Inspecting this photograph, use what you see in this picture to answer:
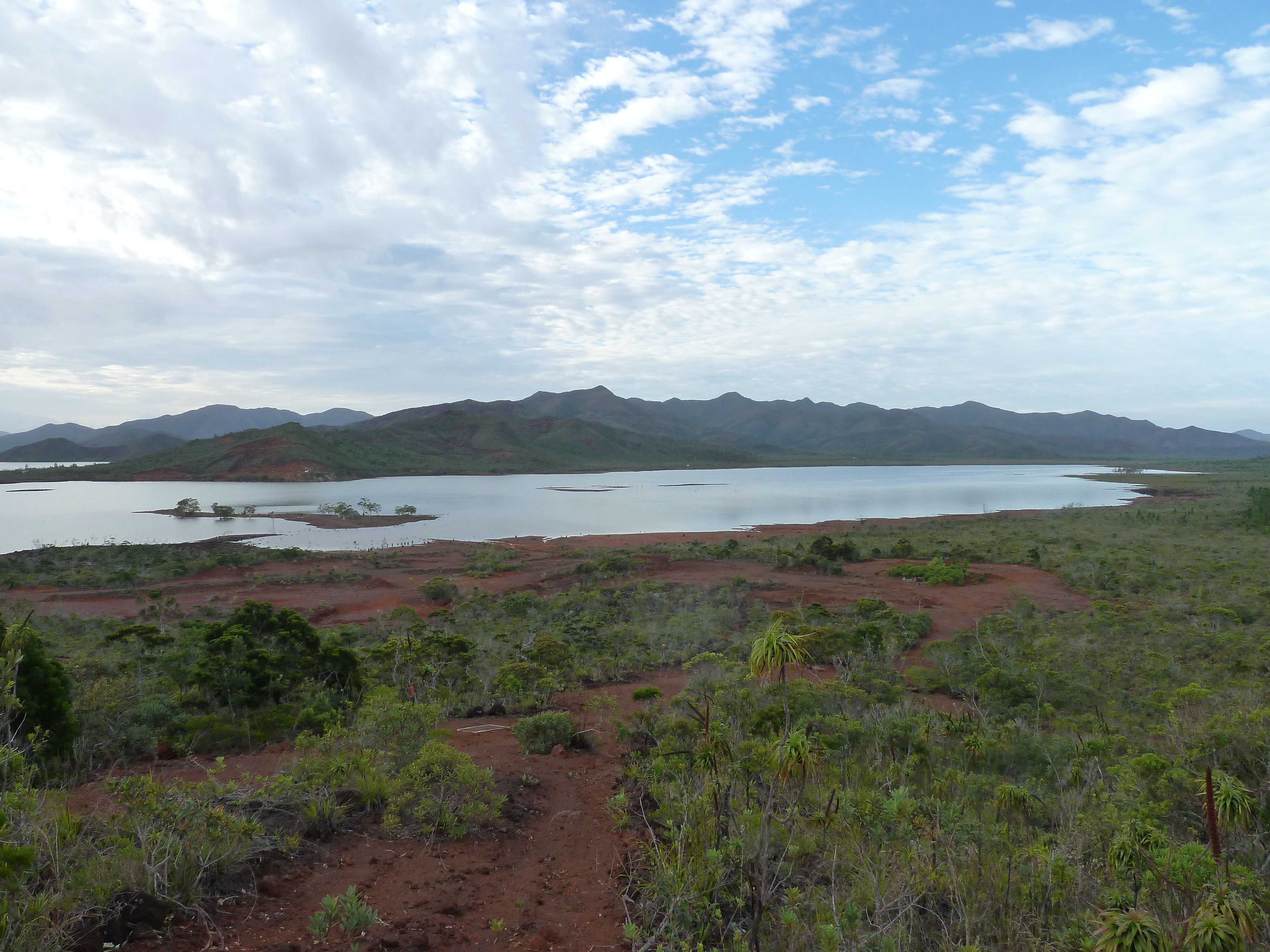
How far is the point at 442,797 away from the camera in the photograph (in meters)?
5.30

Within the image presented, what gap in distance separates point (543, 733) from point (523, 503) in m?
59.7

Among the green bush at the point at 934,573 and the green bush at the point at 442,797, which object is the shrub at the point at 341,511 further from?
the green bush at the point at 442,797

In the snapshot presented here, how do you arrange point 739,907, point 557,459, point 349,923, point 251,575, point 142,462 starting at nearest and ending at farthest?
point 349,923 → point 739,907 → point 251,575 → point 142,462 → point 557,459

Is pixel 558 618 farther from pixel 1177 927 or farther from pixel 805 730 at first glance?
pixel 1177 927

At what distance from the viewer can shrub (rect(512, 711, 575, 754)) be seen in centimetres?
718

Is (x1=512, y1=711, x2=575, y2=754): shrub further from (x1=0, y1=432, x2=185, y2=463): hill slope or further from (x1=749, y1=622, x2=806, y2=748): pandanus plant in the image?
(x1=0, y1=432, x2=185, y2=463): hill slope

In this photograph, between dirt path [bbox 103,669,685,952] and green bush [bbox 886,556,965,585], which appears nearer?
dirt path [bbox 103,669,685,952]

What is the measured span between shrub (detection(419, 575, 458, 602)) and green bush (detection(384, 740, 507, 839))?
16360 mm

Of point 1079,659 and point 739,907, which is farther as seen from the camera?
point 1079,659

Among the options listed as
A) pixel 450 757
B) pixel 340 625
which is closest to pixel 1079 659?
pixel 450 757

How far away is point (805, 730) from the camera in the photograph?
6.35 metres

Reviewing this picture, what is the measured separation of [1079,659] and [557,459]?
13410cm

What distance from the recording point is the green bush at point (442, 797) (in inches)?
204

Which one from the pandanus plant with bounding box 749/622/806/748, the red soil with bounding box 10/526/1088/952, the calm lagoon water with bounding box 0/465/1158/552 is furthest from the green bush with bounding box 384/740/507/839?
the calm lagoon water with bounding box 0/465/1158/552
